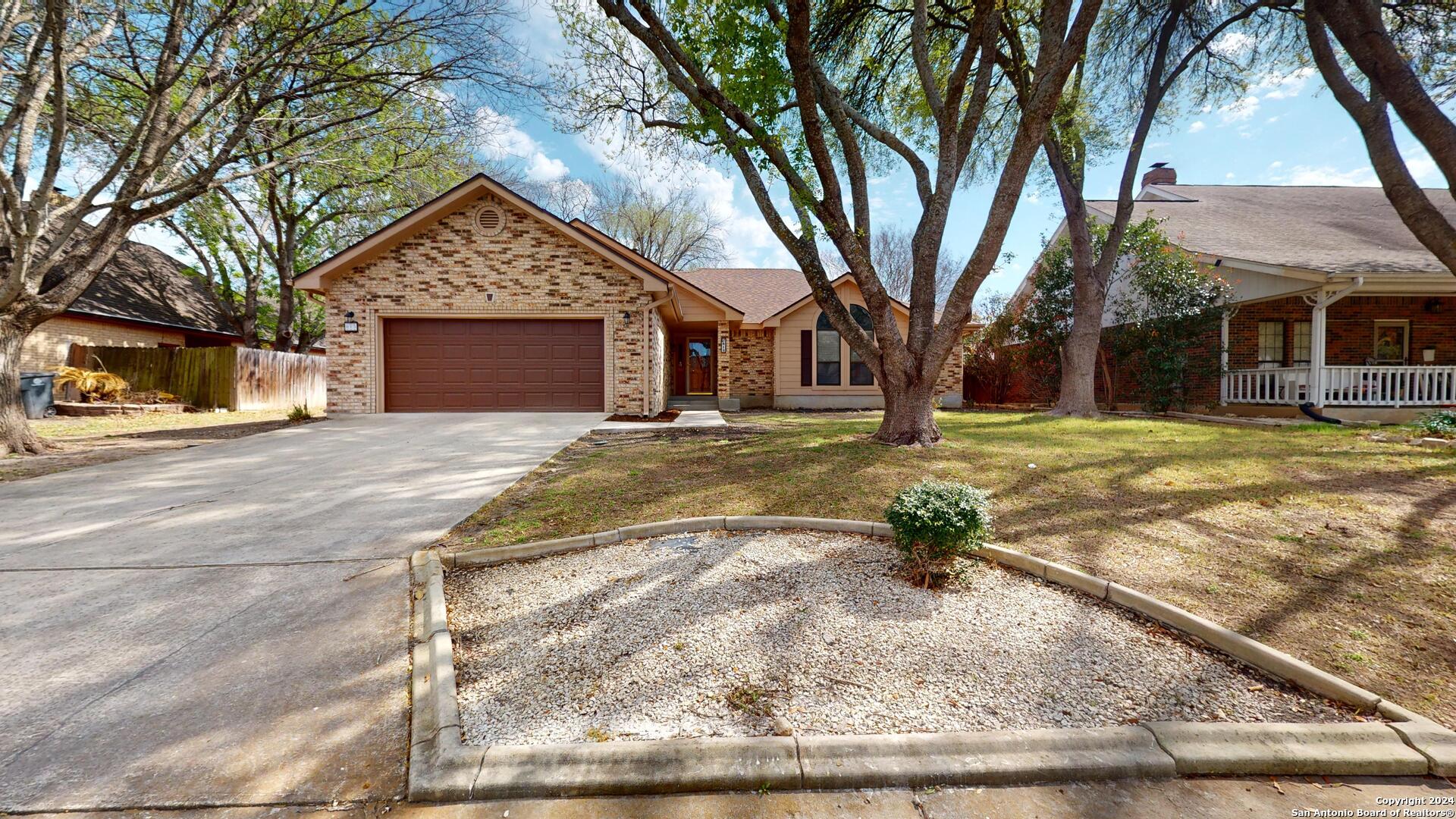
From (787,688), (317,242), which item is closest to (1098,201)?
(787,688)

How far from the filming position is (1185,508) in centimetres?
464

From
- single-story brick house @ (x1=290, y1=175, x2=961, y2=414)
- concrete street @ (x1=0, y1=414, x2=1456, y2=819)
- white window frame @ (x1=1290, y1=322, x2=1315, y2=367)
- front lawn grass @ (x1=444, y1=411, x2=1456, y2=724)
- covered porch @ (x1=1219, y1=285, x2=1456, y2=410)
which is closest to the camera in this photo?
concrete street @ (x1=0, y1=414, x2=1456, y2=819)

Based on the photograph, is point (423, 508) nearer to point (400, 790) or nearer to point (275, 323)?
point (400, 790)

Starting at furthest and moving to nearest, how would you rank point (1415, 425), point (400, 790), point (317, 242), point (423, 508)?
point (317, 242) → point (1415, 425) → point (423, 508) → point (400, 790)

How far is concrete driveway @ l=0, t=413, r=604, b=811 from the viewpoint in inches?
72.4

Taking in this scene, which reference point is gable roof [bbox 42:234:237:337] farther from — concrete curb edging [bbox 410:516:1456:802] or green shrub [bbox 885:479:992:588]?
green shrub [bbox 885:479:992:588]

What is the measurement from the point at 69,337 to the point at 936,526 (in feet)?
74.4

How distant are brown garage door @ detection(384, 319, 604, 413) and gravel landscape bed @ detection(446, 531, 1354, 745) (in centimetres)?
908

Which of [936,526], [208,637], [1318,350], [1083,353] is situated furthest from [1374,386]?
[208,637]

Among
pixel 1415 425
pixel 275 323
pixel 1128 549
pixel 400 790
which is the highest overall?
pixel 275 323

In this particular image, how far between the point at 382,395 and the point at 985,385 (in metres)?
17.7

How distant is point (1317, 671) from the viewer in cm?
233

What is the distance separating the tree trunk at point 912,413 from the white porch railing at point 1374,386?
33.8 feet

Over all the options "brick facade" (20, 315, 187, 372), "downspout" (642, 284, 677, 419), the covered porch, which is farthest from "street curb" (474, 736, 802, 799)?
"brick facade" (20, 315, 187, 372)
